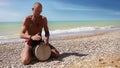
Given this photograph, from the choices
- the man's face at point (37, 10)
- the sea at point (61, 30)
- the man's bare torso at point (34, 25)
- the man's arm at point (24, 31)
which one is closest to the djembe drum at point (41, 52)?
the man's arm at point (24, 31)

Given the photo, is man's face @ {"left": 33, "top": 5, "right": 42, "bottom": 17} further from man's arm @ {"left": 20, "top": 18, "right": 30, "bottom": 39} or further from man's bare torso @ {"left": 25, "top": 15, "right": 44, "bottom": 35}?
man's arm @ {"left": 20, "top": 18, "right": 30, "bottom": 39}

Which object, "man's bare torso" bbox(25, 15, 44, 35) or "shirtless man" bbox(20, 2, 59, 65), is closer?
"shirtless man" bbox(20, 2, 59, 65)

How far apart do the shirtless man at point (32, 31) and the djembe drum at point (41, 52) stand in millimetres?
187

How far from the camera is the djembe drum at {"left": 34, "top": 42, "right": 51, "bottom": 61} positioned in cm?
999

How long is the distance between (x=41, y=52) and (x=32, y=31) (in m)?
0.99

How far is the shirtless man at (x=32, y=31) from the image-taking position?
32.5ft

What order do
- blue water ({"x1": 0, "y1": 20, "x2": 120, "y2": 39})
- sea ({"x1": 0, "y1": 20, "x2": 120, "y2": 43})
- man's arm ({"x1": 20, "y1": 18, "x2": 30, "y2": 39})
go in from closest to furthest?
man's arm ({"x1": 20, "y1": 18, "x2": 30, "y2": 39}) → sea ({"x1": 0, "y1": 20, "x2": 120, "y2": 43}) → blue water ({"x1": 0, "y1": 20, "x2": 120, "y2": 39})

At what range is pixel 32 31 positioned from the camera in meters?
10.5

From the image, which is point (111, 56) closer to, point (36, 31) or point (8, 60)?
point (36, 31)

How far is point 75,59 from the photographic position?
32.4 ft

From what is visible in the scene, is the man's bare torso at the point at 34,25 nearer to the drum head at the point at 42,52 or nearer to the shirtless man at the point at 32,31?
the shirtless man at the point at 32,31

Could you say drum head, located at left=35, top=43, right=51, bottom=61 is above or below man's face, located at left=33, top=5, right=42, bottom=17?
below

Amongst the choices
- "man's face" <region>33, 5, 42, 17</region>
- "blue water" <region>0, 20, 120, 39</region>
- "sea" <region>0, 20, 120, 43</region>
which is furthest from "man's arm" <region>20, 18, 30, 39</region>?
"blue water" <region>0, 20, 120, 39</region>

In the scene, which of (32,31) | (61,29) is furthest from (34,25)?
(61,29)
